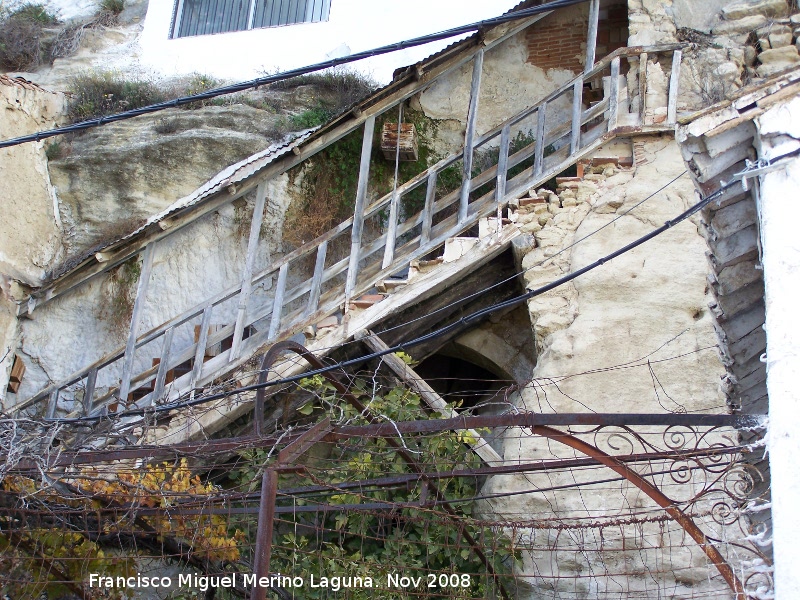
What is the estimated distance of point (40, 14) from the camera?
1630 centimetres

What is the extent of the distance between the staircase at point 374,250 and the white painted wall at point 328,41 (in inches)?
101

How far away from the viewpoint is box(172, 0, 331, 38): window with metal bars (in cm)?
1480

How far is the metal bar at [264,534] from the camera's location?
6.04 meters

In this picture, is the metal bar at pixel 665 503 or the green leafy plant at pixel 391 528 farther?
the green leafy plant at pixel 391 528

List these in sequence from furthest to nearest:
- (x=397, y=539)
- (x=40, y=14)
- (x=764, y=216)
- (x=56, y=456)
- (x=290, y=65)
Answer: (x=40, y=14) < (x=290, y=65) < (x=397, y=539) < (x=56, y=456) < (x=764, y=216)

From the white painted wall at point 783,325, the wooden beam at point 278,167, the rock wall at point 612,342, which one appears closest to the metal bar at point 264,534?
the white painted wall at point 783,325

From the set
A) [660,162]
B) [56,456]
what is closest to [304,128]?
[660,162]

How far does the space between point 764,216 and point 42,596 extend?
279 inches

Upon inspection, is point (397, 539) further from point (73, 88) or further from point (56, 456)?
Result: point (73, 88)

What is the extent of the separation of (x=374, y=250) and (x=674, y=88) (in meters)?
3.59

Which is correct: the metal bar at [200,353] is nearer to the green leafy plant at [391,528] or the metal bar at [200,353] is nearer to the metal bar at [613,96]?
the green leafy plant at [391,528]

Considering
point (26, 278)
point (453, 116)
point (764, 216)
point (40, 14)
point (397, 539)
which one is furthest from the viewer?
point (40, 14)

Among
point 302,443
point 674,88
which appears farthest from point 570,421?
point 674,88

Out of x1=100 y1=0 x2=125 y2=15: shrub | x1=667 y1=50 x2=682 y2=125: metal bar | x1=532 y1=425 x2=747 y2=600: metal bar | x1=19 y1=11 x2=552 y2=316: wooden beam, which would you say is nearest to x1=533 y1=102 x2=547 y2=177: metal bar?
x1=19 y1=11 x2=552 y2=316: wooden beam
